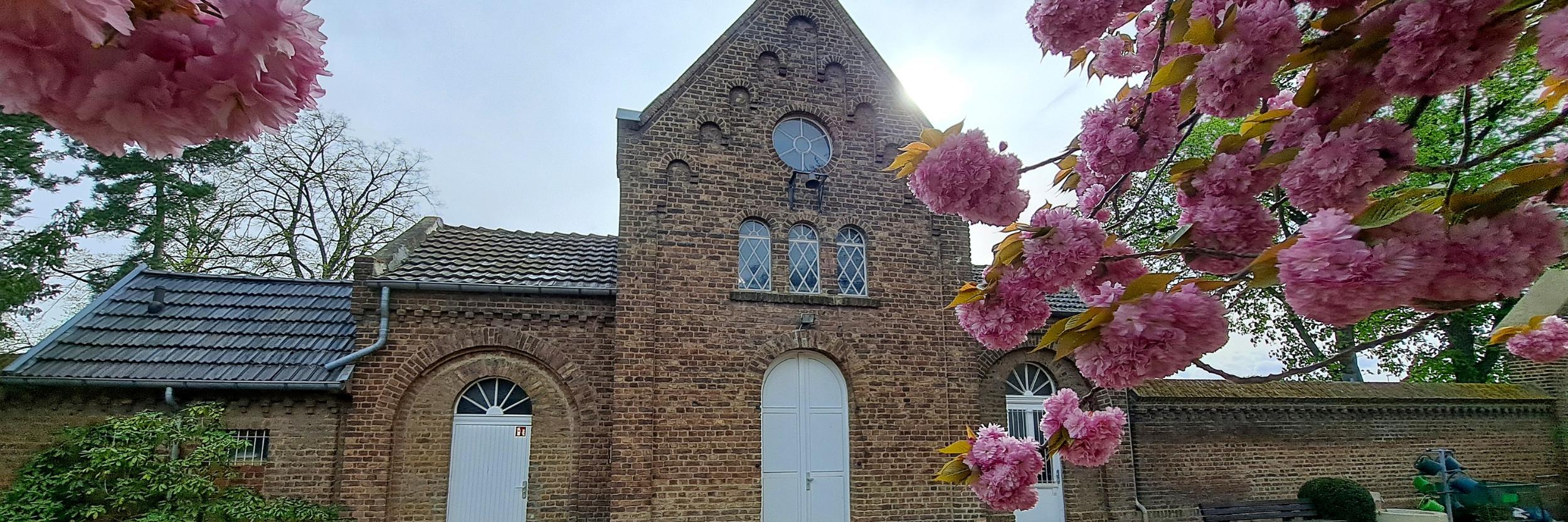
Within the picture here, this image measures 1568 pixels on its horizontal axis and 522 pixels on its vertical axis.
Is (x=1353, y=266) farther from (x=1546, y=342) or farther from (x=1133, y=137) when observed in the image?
(x=1546, y=342)

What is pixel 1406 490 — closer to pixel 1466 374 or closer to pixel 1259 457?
pixel 1259 457

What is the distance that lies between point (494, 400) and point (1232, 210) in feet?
32.9

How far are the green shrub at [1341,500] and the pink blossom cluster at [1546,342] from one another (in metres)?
12.6

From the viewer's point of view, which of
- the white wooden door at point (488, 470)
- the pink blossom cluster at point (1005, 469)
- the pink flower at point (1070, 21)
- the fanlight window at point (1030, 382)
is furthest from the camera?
the fanlight window at point (1030, 382)

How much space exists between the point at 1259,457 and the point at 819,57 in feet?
34.5

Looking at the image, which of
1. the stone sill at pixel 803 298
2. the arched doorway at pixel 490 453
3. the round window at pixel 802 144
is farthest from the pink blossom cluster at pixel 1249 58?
the round window at pixel 802 144

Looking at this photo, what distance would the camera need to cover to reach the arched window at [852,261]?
1181 centimetres

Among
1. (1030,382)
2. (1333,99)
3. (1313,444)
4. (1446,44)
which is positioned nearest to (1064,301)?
(1030,382)

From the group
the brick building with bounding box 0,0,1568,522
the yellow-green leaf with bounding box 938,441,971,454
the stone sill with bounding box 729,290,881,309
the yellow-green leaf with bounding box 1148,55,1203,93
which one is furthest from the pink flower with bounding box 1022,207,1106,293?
the stone sill with bounding box 729,290,881,309

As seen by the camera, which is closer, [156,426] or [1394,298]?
[1394,298]

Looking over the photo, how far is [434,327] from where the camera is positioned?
10.5 meters

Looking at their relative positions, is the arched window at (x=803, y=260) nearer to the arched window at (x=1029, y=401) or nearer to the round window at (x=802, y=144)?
the round window at (x=802, y=144)

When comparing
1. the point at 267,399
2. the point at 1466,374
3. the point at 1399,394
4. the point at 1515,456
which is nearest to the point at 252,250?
the point at 267,399

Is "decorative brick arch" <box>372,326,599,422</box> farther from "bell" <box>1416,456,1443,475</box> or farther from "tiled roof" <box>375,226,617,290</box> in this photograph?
"bell" <box>1416,456,1443,475</box>
